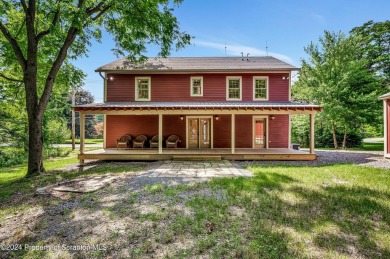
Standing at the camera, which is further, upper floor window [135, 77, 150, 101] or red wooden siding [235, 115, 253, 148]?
upper floor window [135, 77, 150, 101]

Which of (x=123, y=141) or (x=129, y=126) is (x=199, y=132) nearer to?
(x=129, y=126)

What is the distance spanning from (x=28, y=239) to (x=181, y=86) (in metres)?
11.2

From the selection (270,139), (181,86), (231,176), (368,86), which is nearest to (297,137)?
(368,86)

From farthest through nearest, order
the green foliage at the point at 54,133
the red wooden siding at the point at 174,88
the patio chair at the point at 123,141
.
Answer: the red wooden siding at the point at 174,88 < the green foliage at the point at 54,133 < the patio chair at the point at 123,141

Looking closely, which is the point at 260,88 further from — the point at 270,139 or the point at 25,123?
the point at 25,123

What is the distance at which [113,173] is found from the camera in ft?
25.3

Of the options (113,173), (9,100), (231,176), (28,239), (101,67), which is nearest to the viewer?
(28,239)

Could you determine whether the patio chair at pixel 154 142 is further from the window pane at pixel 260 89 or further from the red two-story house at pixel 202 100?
the window pane at pixel 260 89

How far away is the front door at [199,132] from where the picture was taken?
13.4 meters

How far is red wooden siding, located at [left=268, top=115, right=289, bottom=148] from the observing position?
43.8ft

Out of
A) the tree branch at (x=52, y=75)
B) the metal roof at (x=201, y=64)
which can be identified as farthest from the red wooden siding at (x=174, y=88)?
the tree branch at (x=52, y=75)

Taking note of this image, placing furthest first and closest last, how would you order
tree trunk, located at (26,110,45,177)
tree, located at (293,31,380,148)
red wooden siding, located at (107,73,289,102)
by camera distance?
tree, located at (293,31,380,148) → red wooden siding, located at (107,73,289,102) → tree trunk, located at (26,110,45,177)

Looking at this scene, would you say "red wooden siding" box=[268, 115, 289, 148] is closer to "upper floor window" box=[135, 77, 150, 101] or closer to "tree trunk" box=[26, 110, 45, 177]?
"upper floor window" box=[135, 77, 150, 101]

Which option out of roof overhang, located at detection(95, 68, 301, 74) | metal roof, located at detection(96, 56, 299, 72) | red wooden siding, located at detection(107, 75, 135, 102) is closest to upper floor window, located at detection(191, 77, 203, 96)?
roof overhang, located at detection(95, 68, 301, 74)
